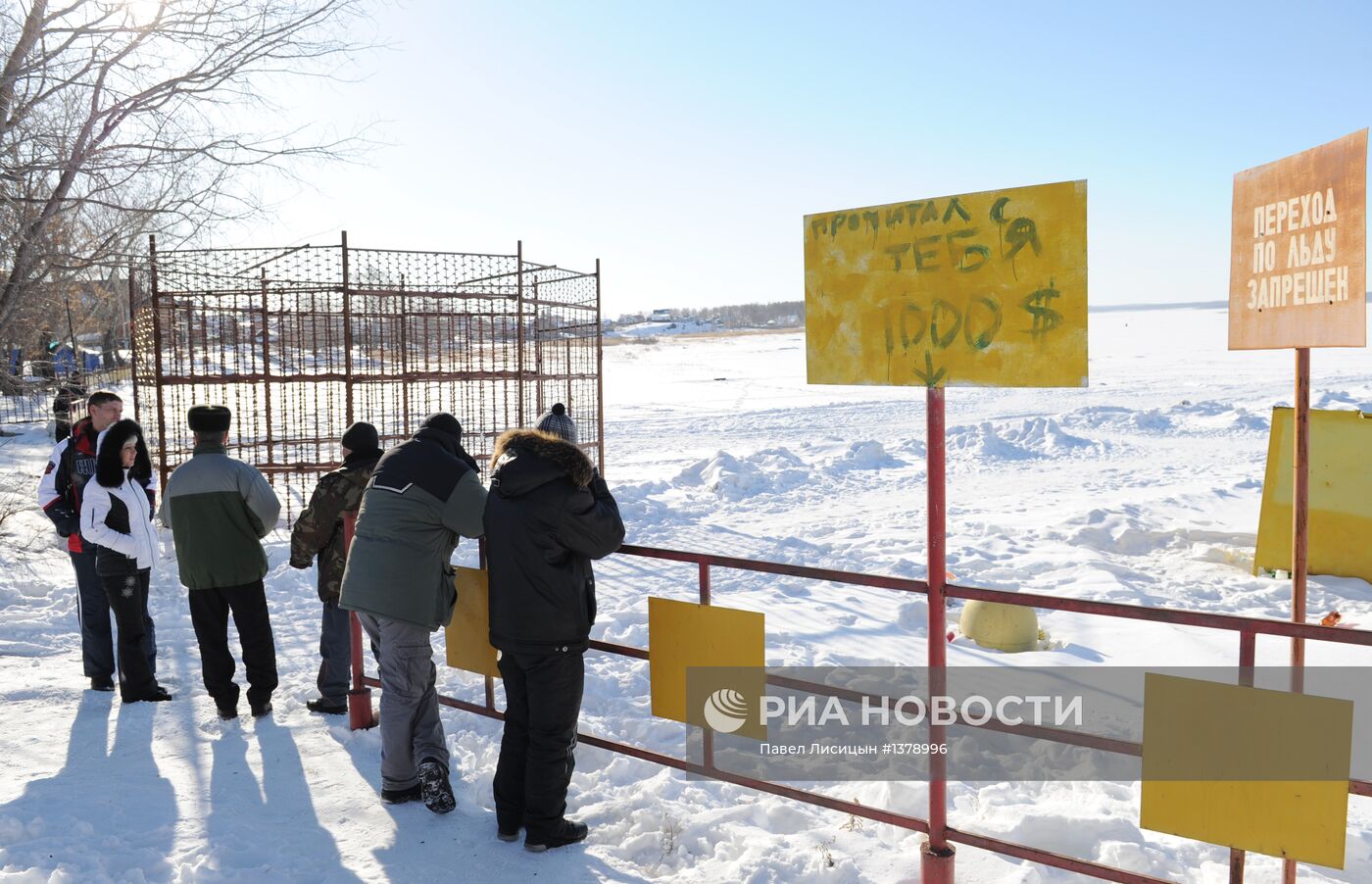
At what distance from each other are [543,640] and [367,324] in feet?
30.2

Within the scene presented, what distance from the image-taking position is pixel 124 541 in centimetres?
561

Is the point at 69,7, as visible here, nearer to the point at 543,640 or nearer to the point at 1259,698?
the point at 543,640

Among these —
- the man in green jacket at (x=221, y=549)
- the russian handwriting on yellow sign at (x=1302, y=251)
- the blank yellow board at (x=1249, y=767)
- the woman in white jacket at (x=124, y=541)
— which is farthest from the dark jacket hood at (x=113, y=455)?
the russian handwriting on yellow sign at (x=1302, y=251)

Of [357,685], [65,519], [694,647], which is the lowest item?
[357,685]

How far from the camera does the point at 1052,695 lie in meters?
6.08

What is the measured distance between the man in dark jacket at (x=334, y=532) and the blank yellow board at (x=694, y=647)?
78.4 inches

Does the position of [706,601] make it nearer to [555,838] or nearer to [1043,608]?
[555,838]

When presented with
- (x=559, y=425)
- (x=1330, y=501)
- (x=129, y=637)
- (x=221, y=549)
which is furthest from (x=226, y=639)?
(x=1330, y=501)

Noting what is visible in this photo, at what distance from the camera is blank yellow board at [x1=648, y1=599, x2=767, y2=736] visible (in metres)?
3.91

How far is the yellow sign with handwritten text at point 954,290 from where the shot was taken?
3.03 m

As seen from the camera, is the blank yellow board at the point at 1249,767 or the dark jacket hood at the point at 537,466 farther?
the dark jacket hood at the point at 537,466

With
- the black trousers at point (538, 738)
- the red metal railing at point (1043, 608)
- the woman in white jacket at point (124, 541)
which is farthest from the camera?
the woman in white jacket at point (124, 541)

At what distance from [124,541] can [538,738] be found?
3.31 metres

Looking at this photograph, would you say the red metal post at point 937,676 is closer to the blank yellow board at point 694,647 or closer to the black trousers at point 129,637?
the blank yellow board at point 694,647
